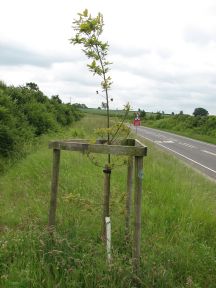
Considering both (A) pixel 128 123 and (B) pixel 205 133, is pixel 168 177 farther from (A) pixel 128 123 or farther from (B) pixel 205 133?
(B) pixel 205 133

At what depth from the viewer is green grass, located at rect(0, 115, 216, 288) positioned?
453 centimetres

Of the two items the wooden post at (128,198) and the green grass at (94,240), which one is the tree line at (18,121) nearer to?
the green grass at (94,240)

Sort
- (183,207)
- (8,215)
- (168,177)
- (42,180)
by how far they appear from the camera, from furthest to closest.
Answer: (168,177) < (42,180) < (183,207) < (8,215)

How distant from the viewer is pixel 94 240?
5738 mm

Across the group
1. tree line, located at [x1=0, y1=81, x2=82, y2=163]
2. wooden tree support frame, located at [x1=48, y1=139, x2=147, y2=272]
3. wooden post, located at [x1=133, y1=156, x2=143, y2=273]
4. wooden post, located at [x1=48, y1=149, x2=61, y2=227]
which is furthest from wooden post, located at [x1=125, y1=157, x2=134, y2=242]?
tree line, located at [x1=0, y1=81, x2=82, y2=163]

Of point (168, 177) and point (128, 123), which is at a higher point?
point (128, 123)

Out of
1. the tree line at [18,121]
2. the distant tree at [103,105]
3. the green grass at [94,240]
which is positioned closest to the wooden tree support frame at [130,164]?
the green grass at [94,240]

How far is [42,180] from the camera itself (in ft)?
32.7

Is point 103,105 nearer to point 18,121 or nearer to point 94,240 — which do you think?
point 94,240

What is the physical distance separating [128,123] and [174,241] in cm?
197

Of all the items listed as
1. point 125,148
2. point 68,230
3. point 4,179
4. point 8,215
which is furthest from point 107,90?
point 4,179

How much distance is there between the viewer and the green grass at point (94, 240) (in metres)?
4.53

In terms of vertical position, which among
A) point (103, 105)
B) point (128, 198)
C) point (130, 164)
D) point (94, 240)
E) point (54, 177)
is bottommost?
point (94, 240)

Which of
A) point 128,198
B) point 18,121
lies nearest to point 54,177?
point 128,198
